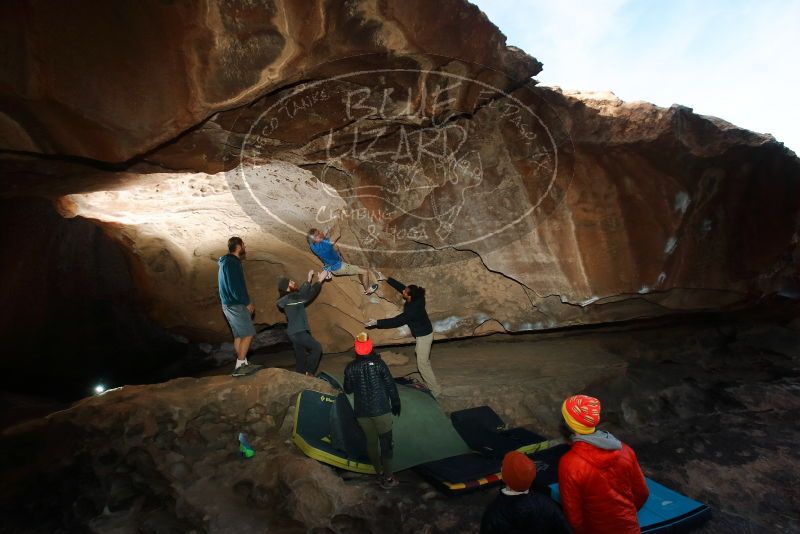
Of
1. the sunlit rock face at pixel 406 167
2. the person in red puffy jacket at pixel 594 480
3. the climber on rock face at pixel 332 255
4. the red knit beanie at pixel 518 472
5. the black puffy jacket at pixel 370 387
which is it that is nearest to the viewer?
the red knit beanie at pixel 518 472

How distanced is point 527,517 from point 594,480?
16.7 inches

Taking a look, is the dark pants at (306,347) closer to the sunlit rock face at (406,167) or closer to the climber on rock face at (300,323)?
the climber on rock face at (300,323)

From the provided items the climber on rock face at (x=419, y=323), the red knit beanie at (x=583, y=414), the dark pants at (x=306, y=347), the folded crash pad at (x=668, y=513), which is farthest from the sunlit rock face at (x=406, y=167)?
the red knit beanie at (x=583, y=414)

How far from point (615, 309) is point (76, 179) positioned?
6.42m

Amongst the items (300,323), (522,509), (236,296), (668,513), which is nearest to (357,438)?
(300,323)

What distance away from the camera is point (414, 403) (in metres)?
4.60

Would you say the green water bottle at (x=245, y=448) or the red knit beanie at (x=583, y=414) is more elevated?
the red knit beanie at (x=583, y=414)

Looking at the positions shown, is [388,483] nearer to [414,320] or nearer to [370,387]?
[370,387]

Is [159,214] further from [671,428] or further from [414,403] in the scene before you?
[671,428]

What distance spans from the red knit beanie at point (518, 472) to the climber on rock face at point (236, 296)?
10.5 feet

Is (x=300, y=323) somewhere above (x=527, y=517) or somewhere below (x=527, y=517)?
above

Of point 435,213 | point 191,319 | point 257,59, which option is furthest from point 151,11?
point 191,319

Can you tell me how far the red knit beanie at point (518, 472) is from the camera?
6.19 ft

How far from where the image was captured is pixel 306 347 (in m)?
5.17
